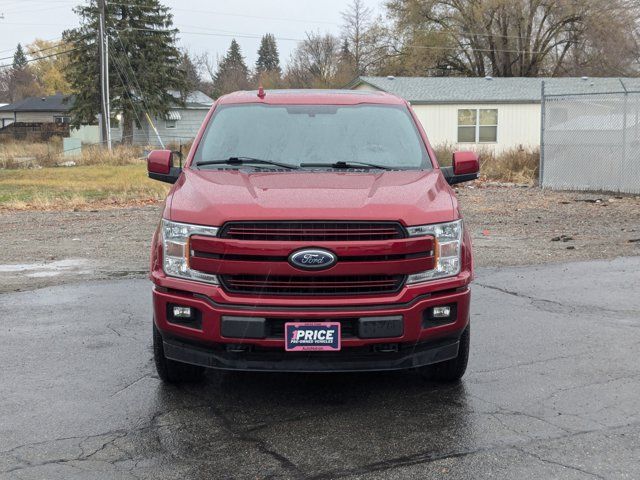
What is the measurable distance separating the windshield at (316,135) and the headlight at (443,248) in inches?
40.8

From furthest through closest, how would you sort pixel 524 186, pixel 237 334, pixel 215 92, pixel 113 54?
pixel 215 92 < pixel 113 54 < pixel 524 186 < pixel 237 334

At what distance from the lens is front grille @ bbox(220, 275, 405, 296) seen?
4.25m

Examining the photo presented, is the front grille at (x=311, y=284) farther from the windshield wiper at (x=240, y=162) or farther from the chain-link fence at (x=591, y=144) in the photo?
the chain-link fence at (x=591, y=144)

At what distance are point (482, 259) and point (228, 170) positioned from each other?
17.9ft

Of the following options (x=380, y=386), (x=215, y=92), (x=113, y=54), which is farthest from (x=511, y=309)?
(x=215, y=92)

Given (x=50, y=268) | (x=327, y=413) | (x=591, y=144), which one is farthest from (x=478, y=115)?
(x=327, y=413)

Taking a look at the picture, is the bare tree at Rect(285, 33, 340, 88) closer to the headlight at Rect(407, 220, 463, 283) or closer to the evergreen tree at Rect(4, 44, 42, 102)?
the evergreen tree at Rect(4, 44, 42, 102)

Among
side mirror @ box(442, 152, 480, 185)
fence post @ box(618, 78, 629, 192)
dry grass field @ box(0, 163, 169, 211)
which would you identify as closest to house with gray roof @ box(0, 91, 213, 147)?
dry grass field @ box(0, 163, 169, 211)

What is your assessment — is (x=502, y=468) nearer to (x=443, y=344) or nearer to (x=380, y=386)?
(x=443, y=344)

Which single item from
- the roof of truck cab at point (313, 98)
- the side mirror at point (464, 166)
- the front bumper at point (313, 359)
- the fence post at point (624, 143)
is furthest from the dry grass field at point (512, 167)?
the front bumper at point (313, 359)

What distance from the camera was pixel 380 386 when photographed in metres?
5.02

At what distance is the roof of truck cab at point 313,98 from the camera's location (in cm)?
604

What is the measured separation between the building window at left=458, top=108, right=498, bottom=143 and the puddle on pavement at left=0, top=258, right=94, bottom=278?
2601 cm

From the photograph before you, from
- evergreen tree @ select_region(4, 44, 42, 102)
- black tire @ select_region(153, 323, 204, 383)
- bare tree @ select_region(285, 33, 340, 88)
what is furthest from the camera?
evergreen tree @ select_region(4, 44, 42, 102)
